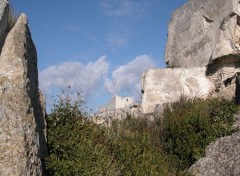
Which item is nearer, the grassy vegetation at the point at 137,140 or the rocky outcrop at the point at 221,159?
the grassy vegetation at the point at 137,140

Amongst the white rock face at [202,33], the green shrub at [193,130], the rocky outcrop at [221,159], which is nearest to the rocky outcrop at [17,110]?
the rocky outcrop at [221,159]

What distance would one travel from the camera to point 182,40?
18359 mm

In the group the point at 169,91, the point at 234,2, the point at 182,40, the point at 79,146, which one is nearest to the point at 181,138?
the point at 79,146

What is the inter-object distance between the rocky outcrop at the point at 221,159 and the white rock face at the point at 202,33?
19.3ft

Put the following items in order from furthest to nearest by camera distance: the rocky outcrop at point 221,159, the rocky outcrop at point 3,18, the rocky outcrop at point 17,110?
the rocky outcrop at point 221,159, the rocky outcrop at point 3,18, the rocky outcrop at point 17,110

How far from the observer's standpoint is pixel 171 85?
53.7 ft

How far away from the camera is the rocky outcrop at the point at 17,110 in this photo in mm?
5660

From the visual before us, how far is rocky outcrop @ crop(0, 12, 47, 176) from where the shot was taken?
566 centimetres

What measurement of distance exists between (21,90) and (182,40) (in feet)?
43.6

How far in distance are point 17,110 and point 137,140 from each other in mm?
4447

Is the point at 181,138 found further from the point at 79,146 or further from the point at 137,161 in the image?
the point at 79,146

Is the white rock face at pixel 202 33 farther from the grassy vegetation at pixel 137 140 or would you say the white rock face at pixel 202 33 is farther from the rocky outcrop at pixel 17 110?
the rocky outcrop at pixel 17 110

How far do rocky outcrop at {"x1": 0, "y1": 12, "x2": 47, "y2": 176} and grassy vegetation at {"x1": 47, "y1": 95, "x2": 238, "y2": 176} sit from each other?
116 cm

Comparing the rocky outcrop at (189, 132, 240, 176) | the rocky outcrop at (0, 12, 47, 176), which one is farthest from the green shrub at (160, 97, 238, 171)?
the rocky outcrop at (0, 12, 47, 176)
